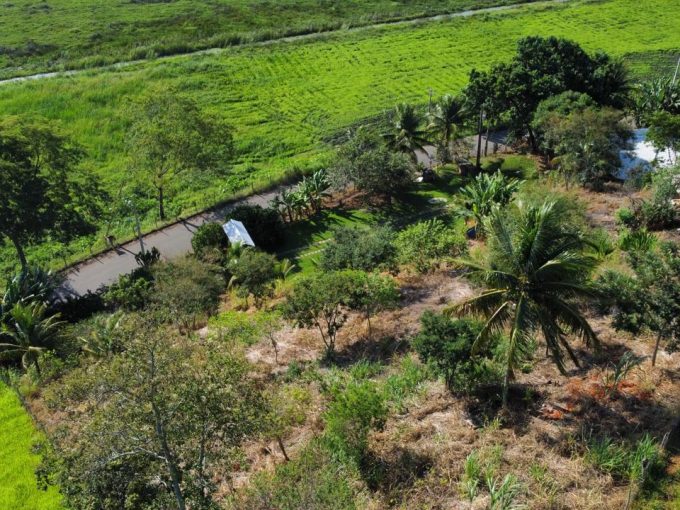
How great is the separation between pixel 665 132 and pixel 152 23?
244ft

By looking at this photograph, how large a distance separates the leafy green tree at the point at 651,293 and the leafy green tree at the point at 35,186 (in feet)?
91.7

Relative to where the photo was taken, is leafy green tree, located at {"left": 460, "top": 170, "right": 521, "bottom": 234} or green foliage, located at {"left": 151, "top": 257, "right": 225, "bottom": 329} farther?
leafy green tree, located at {"left": 460, "top": 170, "right": 521, "bottom": 234}

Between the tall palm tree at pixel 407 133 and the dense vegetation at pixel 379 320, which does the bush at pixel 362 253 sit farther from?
the tall palm tree at pixel 407 133

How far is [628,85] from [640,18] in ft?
138

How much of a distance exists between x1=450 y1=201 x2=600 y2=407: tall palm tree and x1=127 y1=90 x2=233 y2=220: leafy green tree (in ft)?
88.7

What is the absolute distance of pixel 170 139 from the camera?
1505 inches

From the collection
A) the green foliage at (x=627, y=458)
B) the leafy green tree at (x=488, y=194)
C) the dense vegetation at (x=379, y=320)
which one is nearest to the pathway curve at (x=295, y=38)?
the dense vegetation at (x=379, y=320)

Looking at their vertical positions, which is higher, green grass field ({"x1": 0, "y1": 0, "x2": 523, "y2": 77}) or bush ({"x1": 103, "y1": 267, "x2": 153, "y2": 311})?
green grass field ({"x1": 0, "y1": 0, "x2": 523, "y2": 77})

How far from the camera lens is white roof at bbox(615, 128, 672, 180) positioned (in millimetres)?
37188

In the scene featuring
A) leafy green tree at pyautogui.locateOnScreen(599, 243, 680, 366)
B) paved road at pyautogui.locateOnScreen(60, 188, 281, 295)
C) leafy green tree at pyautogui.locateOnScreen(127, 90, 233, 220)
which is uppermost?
leafy green tree at pyautogui.locateOnScreen(127, 90, 233, 220)

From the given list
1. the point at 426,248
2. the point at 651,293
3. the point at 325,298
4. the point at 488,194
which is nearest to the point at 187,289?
the point at 325,298

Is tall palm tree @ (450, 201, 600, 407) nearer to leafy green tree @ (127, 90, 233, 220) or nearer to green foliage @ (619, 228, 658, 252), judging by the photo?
green foliage @ (619, 228, 658, 252)

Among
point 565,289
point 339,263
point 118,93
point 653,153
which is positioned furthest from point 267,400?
point 118,93

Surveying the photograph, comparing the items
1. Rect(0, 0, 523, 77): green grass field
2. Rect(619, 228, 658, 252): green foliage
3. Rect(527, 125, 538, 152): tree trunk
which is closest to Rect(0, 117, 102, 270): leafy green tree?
Rect(619, 228, 658, 252): green foliage
